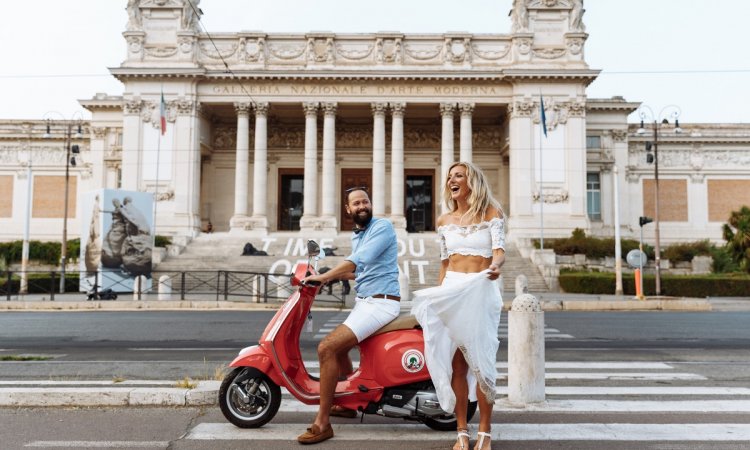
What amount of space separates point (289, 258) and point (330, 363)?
2854cm

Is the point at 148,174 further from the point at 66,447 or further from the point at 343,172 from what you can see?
the point at 66,447

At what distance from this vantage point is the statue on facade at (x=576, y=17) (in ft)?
135

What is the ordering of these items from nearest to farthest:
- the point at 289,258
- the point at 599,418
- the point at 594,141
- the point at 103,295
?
the point at 599,418 → the point at 103,295 → the point at 289,258 → the point at 594,141

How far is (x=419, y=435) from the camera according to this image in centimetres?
520

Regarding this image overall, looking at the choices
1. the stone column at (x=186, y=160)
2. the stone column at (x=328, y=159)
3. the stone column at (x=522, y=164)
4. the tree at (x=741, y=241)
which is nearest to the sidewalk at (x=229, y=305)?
the tree at (x=741, y=241)

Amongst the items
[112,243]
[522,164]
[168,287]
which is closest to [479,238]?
[168,287]

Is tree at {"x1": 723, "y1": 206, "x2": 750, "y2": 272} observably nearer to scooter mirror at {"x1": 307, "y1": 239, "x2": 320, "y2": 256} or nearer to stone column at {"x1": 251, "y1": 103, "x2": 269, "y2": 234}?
stone column at {"x1": 251, "y1": 103, "x2": 269, "y2": 234}

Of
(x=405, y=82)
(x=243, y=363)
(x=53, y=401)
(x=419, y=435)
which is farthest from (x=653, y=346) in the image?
(x=405, y=82)

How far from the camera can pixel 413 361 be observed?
500 centimetres

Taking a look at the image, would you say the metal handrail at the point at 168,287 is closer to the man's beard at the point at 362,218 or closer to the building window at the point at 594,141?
the man's beard at the point at 362,218

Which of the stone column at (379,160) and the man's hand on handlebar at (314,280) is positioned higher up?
the stone column at (379,160)

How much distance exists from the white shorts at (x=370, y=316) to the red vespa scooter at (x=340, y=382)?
0.08 metres

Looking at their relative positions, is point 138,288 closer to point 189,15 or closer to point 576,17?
point 189,15

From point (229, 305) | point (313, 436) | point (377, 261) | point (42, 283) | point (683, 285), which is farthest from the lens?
point (42, 283)
